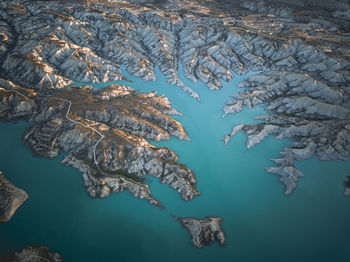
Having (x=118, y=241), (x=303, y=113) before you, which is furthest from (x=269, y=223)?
(x=303, y=113)

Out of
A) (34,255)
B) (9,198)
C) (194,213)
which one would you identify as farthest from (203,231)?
(9,198)

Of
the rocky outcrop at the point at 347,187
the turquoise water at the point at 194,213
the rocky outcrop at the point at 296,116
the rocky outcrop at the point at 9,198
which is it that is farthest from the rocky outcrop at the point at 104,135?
the rocky outcrop at the point at 347,187

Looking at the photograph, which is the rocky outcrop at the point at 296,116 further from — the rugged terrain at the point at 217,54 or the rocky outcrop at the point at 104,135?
the rocky outcrop at the point at 104,135

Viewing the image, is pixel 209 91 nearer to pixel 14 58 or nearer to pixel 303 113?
pixel 303 113

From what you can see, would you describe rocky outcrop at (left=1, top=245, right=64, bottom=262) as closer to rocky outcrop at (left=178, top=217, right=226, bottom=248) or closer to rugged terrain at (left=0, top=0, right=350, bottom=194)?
rugged terrain at (left=0, top=0, right=350, bottom=194)

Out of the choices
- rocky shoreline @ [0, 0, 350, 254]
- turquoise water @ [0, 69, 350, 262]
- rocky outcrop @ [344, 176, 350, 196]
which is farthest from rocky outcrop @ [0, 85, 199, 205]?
rocky outcrop @ [344, 176, 350, 196]

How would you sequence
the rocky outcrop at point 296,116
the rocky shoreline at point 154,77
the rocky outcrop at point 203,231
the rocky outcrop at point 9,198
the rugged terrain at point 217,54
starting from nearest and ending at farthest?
the rocky outcrop at point 9,198, the rocky outcrop at point 203,231, the rocky shoreline at point 154,77, the rocky outcrop at point 296,116, the rugged terrain at point 217,54

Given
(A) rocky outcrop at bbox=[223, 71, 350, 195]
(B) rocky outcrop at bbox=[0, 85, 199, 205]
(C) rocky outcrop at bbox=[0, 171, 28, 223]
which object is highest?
(A) rocky outcrop at bbox=[223, 71, 350, 195]

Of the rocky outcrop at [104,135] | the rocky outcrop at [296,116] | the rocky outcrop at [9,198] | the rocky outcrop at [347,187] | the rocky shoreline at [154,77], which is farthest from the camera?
the rocky outcrop at [296,116]
